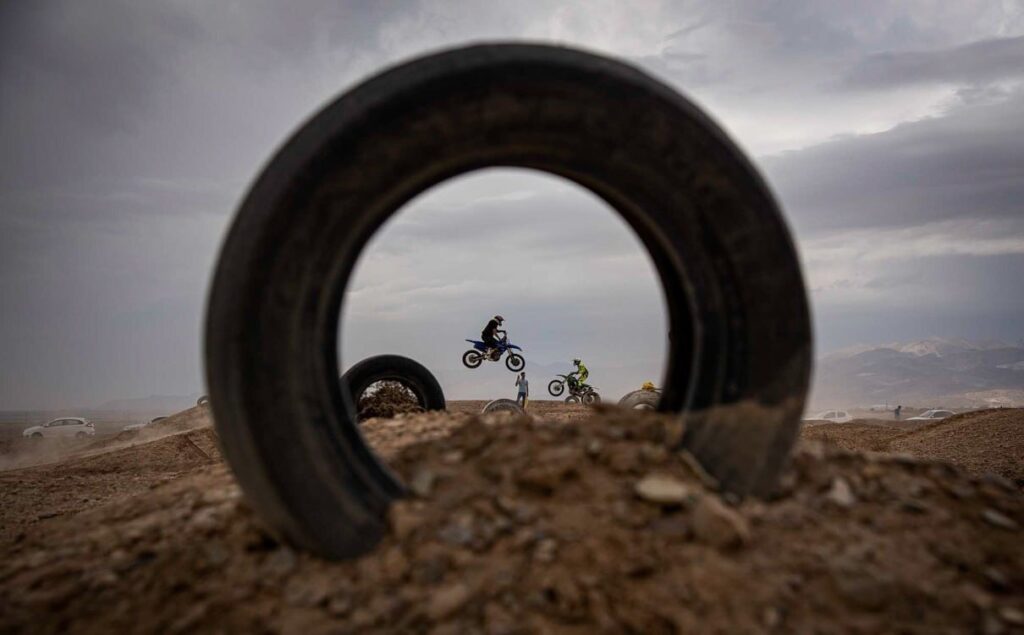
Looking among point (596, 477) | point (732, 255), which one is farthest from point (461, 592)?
point (732, 255)

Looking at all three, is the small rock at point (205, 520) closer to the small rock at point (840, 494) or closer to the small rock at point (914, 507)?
the small rock at point (840, 494)

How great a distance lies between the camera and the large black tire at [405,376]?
29.0 feet

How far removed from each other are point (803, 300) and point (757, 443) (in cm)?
83

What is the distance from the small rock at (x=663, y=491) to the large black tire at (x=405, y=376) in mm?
6118

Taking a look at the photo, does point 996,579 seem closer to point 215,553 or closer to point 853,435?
point 215,553

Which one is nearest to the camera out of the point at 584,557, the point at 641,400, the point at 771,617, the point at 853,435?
the point at 771,617

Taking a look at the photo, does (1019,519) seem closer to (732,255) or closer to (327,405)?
(732,255)

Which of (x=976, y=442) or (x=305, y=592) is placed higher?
(x=305, y=592)

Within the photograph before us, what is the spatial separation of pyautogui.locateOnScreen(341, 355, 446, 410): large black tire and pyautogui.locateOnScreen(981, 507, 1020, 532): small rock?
21.9ft

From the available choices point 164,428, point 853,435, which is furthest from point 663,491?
point 164,428

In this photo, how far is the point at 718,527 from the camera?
2705 mm

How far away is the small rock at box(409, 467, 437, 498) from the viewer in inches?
122

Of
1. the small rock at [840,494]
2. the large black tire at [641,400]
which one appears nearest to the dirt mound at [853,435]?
the large black tire at [641,400]

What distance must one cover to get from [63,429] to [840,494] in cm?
3123
